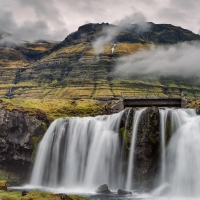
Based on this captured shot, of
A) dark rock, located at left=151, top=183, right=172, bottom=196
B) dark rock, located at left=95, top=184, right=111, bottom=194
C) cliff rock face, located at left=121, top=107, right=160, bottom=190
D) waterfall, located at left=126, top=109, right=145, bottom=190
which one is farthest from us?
waterfall, located at left=126, top=109, right=145, bottom=190

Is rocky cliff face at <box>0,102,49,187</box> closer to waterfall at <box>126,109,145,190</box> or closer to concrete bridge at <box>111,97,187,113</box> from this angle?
waterfall at <box>126,109,145,190</box>

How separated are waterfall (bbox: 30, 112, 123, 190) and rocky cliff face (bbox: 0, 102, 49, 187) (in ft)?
8.50

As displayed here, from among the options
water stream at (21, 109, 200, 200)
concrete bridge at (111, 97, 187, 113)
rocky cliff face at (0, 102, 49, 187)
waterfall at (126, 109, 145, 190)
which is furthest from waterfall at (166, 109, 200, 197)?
concrete bridge at (111, 97, 187, 113)

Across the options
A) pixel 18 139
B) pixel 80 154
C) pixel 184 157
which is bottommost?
pixel 80 154

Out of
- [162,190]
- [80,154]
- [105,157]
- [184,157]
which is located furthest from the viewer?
[80,154]

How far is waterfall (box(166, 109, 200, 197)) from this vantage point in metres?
41.2

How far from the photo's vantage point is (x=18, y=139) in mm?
62750

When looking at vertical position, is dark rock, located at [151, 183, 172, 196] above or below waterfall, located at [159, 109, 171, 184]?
below

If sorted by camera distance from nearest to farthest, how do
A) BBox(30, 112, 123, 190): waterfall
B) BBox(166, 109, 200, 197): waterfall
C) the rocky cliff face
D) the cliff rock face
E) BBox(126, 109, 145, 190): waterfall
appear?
BBox(166, 109, 200, 197): waterfall, the cliff rock face, BBox(126, 109, 145, 190): waterfall, BBox(30, 112, 123, 190): waterfall, the rocky cliff face

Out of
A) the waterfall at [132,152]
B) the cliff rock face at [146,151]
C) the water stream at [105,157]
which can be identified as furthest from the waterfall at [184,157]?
the waterfall at [132,152]

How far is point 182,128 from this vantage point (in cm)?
4631

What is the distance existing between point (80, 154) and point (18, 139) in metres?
15.7

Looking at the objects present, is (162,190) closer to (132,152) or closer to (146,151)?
(146,151)

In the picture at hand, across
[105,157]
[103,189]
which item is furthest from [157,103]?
[103,189]
